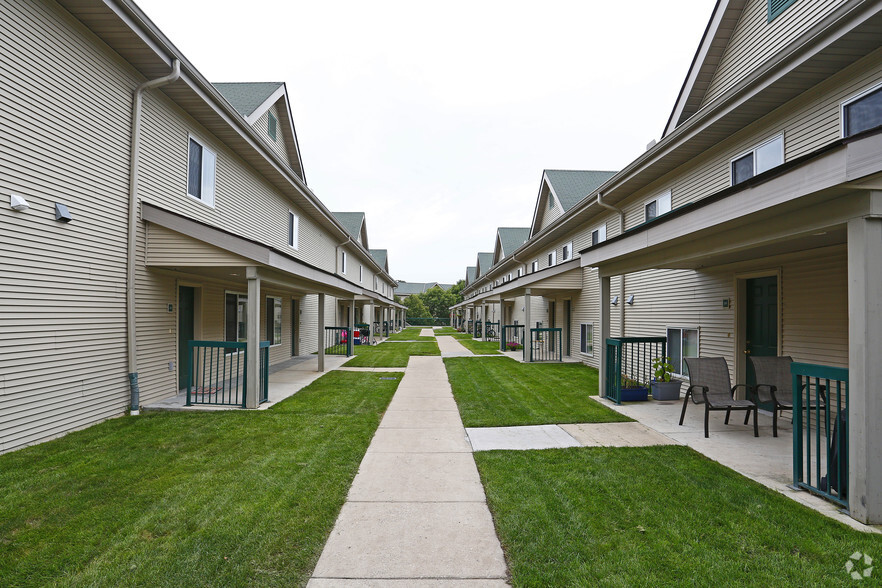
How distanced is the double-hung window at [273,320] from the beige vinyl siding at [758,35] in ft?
40.7

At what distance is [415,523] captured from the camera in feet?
11.5

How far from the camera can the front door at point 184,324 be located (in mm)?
8430

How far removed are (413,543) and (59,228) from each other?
6.03m

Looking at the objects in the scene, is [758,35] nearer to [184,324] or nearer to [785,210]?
[785,210]

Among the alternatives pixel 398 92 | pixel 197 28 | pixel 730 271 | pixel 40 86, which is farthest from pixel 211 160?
pixel 398 92

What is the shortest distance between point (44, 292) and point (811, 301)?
10404 mm

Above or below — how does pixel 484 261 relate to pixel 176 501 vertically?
above

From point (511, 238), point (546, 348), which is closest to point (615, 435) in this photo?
point (546, 348)

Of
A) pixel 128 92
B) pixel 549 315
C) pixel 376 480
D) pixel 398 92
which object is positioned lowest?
pixel 376 480

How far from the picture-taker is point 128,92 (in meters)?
6.75

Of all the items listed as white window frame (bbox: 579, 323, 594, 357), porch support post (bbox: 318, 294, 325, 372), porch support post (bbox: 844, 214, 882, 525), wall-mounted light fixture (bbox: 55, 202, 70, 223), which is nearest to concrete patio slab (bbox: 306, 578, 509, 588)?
porch support post (bbox: 844, 214, 882, 525)

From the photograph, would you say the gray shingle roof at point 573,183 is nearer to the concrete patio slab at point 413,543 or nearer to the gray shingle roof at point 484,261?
the concrete patio slab at point 413,543

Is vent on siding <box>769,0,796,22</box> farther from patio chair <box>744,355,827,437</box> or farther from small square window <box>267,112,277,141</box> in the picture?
small square window <box>267,112,277,141</box>

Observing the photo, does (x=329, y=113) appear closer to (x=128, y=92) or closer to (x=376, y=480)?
(x=128, y=92)
